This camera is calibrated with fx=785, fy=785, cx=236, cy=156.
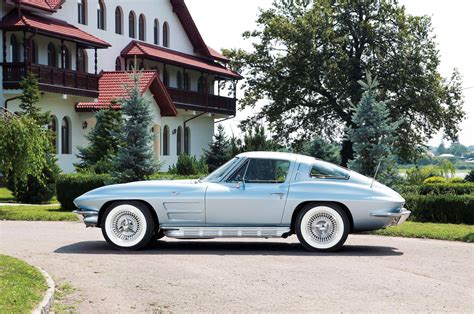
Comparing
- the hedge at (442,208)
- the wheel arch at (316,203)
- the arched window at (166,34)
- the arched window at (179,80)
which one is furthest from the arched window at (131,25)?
the wheel arch at (316,203)

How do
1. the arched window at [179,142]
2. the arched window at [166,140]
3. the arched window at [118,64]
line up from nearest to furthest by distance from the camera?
the arched window at [118,64], the arched window at [166,140], the arched window at [179,142]

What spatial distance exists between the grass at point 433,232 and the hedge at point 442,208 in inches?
55.3

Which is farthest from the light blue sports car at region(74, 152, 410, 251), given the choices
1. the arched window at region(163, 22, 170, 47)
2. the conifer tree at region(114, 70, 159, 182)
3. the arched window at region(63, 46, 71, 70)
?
the arched window at region(163, 22, 170, 47)

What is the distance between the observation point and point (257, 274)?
1029 cm

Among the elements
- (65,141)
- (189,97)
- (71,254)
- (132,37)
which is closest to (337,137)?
(189,97)

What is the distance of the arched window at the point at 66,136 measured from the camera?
38934 millimetres

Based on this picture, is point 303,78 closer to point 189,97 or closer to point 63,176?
point 189,97

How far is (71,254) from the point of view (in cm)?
1230

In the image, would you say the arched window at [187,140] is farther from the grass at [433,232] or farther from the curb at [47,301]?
the curb at [47,301]

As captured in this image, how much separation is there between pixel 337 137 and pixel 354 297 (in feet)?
151

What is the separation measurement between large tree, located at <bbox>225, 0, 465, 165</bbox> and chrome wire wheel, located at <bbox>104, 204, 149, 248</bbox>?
123ft

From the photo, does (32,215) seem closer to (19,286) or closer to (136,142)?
(136,142)

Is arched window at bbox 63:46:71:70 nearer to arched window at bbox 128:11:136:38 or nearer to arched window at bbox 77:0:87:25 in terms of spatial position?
arched window at bbox 77:0:87:25

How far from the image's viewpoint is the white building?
35.2m
